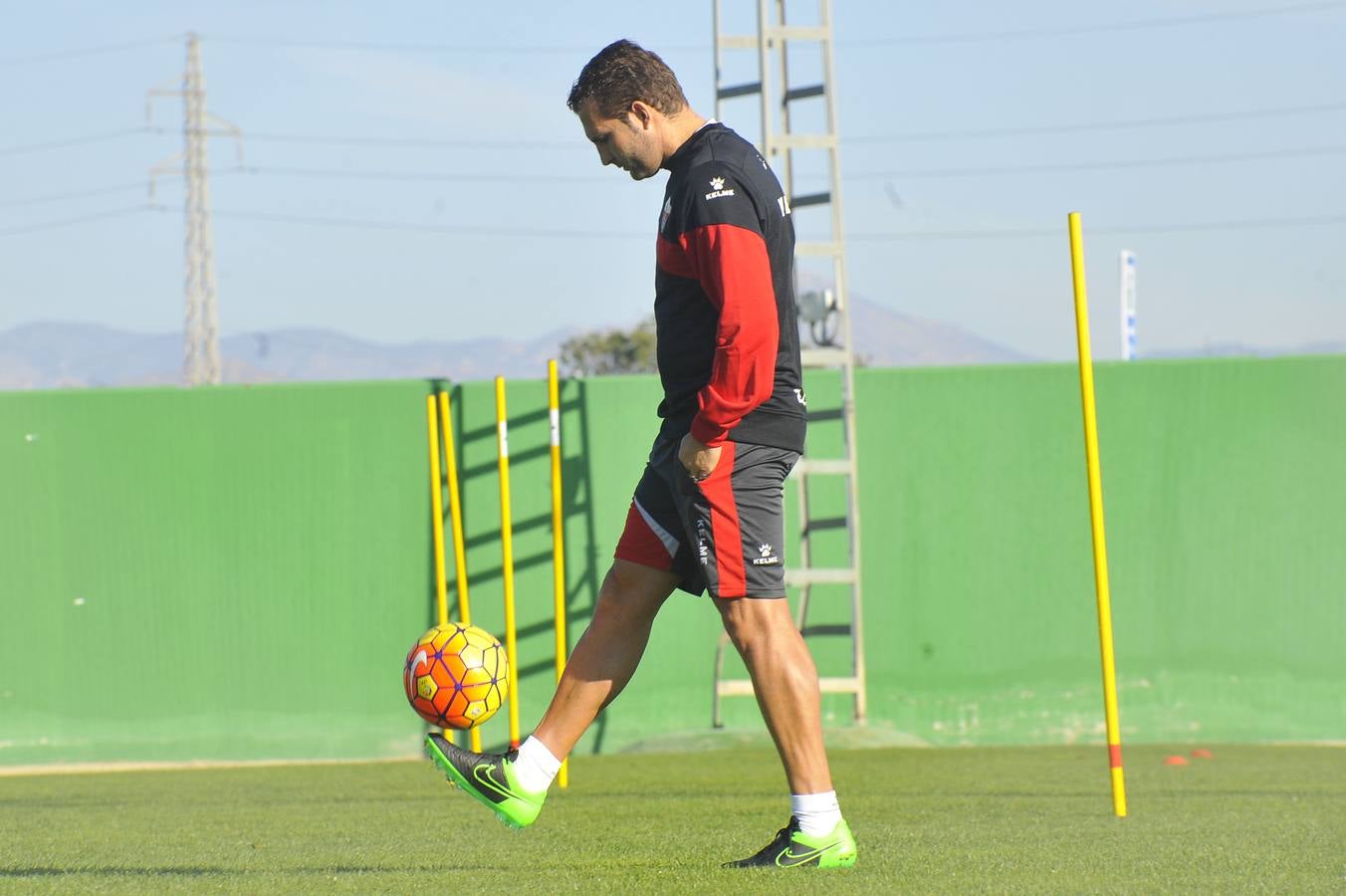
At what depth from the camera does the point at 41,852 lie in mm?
4023

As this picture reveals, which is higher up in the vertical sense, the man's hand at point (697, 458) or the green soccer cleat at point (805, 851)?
the man's hand at point (697, 458)

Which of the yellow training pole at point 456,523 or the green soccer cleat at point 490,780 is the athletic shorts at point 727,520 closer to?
the green soccer cleat at point 490,780

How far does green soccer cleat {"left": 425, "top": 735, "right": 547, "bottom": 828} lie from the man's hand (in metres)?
0.77

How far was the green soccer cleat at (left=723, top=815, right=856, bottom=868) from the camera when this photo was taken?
10.9ft

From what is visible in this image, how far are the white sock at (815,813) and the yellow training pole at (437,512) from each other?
4.60 m

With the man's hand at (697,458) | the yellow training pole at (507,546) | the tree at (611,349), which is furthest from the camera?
the tree at (611,349)

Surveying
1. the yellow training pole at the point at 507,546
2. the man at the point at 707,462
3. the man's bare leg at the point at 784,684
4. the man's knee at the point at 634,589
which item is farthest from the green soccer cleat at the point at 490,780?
the yellow training pole at the point at 507,546

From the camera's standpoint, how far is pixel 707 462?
3289 millimetres

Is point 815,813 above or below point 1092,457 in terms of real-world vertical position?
below

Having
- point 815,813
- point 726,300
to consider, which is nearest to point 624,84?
point 726,300

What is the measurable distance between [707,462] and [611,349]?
123 ft

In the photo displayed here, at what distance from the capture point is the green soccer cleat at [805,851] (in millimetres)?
3320

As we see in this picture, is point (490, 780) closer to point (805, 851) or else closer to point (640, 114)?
point (805, 851)

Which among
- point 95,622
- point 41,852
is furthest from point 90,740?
point 41,852
